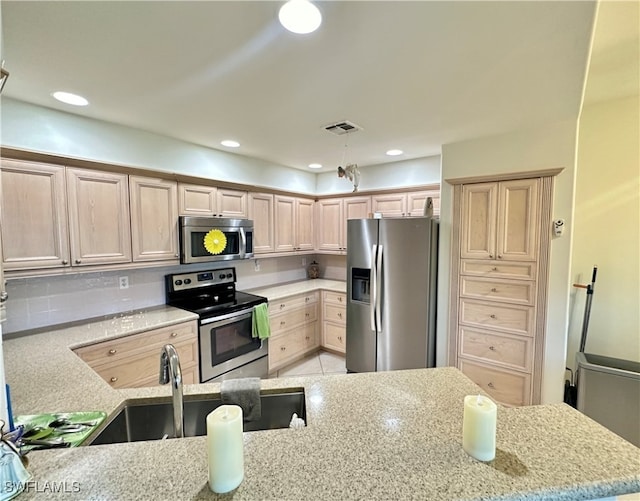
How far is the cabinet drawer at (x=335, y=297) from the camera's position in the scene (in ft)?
12.3

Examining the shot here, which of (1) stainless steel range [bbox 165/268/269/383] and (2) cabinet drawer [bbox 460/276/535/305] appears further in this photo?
(1) stainless steel range [bbox 165/268/269/383]

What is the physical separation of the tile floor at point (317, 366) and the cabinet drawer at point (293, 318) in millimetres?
504

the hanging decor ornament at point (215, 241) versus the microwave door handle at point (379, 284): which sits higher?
the hanging decor ornament at point (215, 241)

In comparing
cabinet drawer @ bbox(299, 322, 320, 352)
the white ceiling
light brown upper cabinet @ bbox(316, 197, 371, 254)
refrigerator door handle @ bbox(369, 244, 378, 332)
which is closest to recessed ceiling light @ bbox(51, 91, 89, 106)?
the white ceiling

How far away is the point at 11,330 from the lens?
209 cm

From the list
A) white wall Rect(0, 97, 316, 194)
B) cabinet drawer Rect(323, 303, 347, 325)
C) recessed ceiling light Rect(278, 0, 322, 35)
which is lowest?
cabinet drawer Rect(323, 303, 347, 325)

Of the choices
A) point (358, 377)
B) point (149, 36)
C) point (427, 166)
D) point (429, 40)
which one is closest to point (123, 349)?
point (358, 377)

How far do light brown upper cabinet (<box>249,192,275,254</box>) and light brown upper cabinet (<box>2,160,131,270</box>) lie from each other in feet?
4.36

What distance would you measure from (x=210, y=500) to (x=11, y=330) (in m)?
2.40

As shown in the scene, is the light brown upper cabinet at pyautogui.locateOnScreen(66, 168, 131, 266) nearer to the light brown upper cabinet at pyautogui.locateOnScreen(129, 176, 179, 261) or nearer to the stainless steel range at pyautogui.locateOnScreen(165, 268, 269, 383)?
the light brown upper cabinet at pyautogui.locateOnScreen(129, 176, 179, 261)

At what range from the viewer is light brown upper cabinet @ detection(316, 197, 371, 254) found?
3.91m

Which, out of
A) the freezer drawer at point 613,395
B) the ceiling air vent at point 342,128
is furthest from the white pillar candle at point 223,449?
the freezer drawer at point 613,395

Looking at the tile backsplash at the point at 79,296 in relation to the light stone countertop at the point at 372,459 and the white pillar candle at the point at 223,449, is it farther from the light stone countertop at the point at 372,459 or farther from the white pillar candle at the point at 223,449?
the white pillar candle at the point at 223,449

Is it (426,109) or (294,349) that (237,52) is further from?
(294,349)
